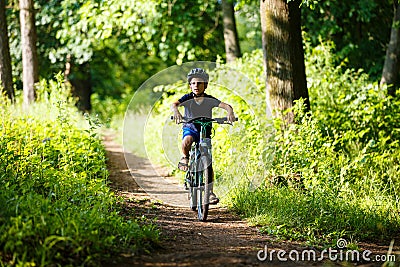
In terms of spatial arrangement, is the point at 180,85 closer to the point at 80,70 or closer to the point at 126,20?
the point at 126,20


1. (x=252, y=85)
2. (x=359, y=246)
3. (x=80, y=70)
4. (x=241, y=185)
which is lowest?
(x=359, y=246)

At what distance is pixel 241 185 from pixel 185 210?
3.02 feet

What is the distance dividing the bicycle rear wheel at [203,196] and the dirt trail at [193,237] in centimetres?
11

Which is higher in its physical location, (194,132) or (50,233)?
(194,132)

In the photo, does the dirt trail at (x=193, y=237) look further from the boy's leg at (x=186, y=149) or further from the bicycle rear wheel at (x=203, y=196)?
the boy's leg at (x=186, y=149)

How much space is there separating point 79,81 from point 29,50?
10646mm

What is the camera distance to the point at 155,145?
13336mm

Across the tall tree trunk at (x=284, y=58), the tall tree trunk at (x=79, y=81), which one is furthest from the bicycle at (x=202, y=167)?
the tall tree trunk at (x=79, y=81)

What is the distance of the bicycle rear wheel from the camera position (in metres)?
7.30

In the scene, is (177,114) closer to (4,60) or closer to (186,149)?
(186,149)

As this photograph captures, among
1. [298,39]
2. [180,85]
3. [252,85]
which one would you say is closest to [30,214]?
[298,39]

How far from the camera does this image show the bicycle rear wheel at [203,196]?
7.30 m

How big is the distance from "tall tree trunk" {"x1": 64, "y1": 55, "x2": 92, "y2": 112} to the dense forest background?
5.43m

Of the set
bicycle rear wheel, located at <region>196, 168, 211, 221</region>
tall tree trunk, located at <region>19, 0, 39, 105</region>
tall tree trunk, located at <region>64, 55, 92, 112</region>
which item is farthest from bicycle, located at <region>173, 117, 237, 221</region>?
tall tree trunk, located at <region>64, 55, 92, 112</region>
